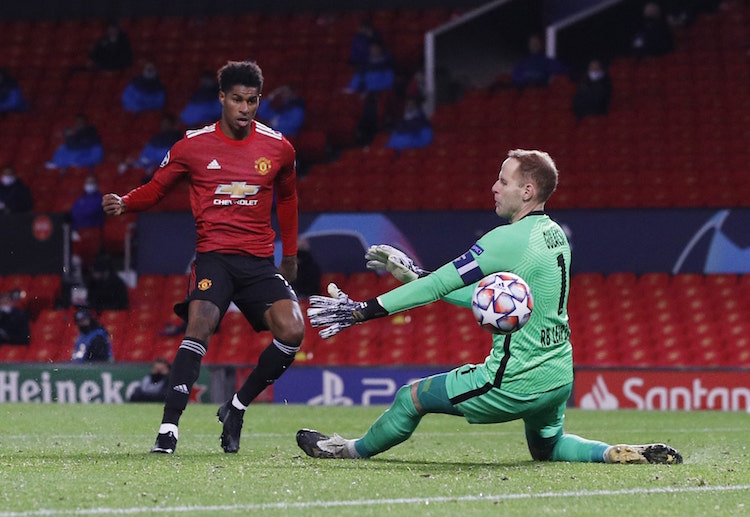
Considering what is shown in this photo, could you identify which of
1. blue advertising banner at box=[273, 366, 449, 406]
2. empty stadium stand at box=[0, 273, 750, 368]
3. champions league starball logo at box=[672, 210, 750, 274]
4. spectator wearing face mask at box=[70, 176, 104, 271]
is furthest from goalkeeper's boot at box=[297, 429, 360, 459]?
spectator wearing face mask at box=[70, 176, 104, 271]

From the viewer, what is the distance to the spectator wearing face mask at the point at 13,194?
739 inches

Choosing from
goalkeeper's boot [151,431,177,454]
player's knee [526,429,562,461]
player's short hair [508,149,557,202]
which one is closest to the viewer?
player's short hair [508,149,557,202]

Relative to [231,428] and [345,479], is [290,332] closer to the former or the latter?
[231,428]

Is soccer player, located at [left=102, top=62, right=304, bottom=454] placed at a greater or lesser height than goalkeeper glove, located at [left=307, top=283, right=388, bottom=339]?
greater

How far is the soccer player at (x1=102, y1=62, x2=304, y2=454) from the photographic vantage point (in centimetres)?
753

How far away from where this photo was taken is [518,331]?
6.53m

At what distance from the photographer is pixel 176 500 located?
5.21 m

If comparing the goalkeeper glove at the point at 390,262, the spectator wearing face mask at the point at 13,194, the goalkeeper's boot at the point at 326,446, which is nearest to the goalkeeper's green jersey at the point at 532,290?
the goalkeeper glove at the point at 390,262

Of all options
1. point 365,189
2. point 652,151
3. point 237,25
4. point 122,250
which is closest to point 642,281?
point 652,151

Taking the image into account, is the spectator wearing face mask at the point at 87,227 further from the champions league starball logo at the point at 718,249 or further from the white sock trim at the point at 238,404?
the white sock trim at the point at 238,404

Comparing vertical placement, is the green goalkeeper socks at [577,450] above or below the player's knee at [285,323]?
below

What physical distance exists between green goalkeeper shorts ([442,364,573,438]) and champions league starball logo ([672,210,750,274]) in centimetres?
1058

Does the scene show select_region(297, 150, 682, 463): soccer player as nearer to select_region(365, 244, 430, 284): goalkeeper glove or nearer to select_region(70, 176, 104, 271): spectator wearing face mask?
select_region(365, 244, 430, 284): goalkeeper glove

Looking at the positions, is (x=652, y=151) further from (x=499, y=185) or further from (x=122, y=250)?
(x=499, y=185)
